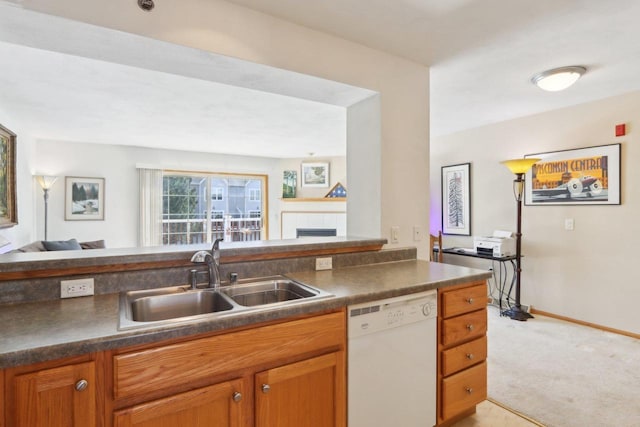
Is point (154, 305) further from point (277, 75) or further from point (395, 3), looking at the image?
point (395, 3)

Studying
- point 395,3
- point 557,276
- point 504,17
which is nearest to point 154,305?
point 395,3

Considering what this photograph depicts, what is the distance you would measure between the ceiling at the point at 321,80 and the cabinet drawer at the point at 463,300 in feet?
4.65

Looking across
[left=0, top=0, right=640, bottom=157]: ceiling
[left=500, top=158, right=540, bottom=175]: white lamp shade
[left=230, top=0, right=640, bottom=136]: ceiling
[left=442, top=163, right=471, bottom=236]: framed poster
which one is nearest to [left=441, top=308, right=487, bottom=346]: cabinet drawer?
[left=0, top=0, right=640, bottom=157]: ceiling

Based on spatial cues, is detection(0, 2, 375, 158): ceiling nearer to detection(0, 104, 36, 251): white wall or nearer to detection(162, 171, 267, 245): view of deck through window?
→ detection(0, 104, 36, 251): white wall

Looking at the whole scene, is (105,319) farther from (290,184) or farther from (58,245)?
(290,184)

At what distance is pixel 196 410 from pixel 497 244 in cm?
361

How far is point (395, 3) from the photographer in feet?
5.65

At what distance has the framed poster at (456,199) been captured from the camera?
4461 mm

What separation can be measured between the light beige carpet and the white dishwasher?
89 cm

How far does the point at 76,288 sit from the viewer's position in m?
1.42

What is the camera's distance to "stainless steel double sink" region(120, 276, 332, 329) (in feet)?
4.72

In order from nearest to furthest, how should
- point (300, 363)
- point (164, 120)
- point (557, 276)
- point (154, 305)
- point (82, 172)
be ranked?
1. point (300, 363)
2. point (154, 305)
3. point (557, 276)
4. point (164, 120)
5. point (82, 172)

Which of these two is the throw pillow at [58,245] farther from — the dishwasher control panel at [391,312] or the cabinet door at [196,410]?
the dishwasher control panel at [391,312]

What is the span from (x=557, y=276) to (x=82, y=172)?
681cm
